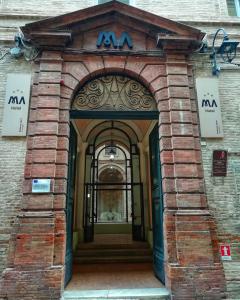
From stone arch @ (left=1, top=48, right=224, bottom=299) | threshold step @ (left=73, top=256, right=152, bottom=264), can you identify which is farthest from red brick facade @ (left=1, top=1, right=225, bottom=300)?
threshold step @ (left=73, top=256, right=152, bottom=264)

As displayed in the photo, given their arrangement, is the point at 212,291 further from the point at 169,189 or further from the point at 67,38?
the point at 67,38

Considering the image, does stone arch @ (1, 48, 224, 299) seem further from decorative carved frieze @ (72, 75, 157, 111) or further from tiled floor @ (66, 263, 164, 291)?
tiled floor @ (66, 263, 164, 291)

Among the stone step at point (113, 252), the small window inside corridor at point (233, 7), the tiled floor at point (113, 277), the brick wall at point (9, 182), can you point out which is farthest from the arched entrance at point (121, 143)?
the small window inside corridor at point (233, 7)

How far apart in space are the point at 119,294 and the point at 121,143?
28.3ft

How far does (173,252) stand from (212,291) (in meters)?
1.04

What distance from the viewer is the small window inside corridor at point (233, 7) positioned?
26.4ft

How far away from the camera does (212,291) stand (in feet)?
17.2

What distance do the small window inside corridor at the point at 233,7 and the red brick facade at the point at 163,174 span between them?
112 inches

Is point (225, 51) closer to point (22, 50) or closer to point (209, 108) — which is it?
point (209, 108)

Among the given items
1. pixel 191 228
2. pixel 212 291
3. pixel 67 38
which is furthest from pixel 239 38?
pixel 212 291

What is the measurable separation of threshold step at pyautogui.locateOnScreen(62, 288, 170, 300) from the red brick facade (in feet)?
0.77

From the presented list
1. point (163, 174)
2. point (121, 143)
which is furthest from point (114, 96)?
point (121, 143)

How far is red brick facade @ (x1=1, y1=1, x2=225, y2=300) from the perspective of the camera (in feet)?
17.2

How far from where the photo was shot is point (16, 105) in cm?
636
